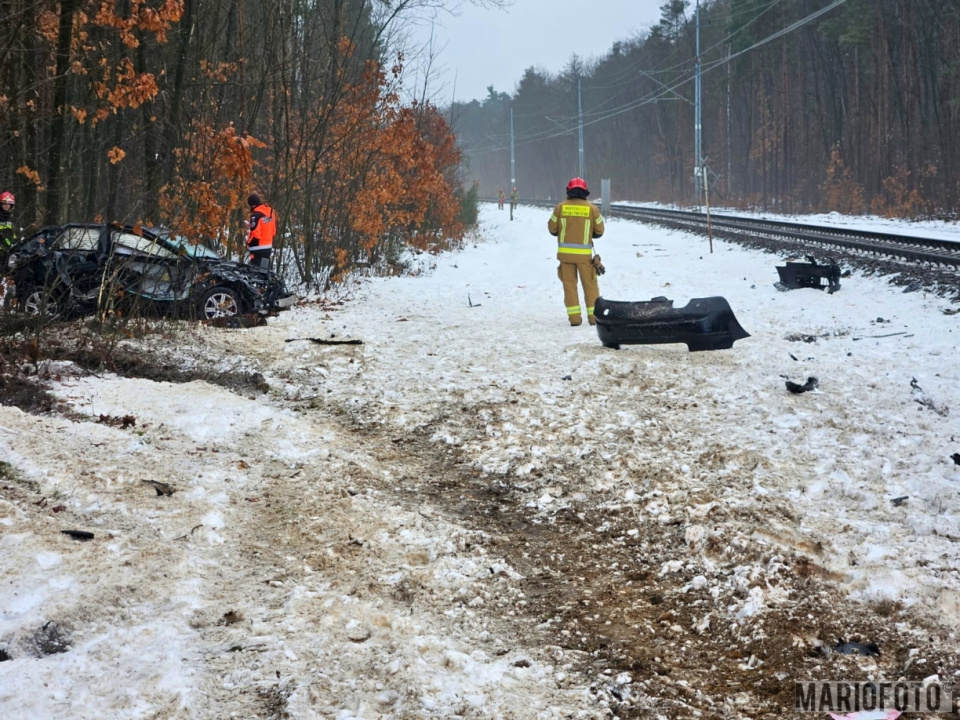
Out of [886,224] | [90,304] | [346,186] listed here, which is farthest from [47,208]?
[886,224]

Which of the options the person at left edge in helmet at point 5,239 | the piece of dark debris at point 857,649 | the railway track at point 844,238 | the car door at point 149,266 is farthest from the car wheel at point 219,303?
the railway track at point 844,238

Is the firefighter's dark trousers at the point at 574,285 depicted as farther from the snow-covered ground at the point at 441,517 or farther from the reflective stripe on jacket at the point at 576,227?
the snow-covered ground at the point at 441,517

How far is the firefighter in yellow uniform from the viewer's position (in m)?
11.5

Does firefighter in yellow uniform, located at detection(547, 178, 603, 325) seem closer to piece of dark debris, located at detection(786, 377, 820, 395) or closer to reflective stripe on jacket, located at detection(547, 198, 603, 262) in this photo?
reflective stripe on jacket, located at detection(547, 198, 603, 262)

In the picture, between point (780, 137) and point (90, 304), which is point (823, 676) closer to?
point (90, 304)

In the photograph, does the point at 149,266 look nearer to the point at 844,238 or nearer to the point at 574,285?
the point at 574,285

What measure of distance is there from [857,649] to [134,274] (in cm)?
980

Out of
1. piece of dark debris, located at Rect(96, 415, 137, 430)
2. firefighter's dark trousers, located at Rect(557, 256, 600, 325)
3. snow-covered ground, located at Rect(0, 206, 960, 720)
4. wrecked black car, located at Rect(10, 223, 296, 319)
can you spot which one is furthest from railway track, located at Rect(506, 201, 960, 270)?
piece of dark debris, located at Rect(96, 415, 137, 430)

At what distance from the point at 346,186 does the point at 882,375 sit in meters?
11.4

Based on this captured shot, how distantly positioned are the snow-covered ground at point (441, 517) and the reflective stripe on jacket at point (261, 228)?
402 centimetres

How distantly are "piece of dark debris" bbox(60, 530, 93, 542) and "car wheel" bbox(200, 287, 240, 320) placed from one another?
23.7 feet

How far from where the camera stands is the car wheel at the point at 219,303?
11.7 meters

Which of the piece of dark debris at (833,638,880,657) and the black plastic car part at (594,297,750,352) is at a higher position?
the black plastic car part at (594,297,750,352)

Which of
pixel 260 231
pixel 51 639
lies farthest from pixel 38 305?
pixel 51 639
